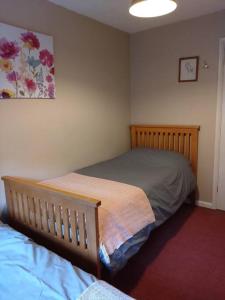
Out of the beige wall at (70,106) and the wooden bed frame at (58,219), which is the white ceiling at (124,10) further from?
the wooden bed frame at (58,219)

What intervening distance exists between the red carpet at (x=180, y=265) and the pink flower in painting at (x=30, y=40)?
6.99ft

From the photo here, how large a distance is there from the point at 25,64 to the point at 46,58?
249mm

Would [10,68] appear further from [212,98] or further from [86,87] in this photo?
[212,98]

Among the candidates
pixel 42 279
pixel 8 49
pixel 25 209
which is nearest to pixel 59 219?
pixel 25 209

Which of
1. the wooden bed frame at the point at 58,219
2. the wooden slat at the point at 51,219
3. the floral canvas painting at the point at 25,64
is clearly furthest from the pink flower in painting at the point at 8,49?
the wooden slat at the point at 51,219

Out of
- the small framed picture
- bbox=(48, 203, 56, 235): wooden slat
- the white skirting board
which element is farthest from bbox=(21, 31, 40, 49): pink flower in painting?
the white skirting board

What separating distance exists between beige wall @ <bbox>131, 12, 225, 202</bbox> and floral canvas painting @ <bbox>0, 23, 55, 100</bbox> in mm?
1476

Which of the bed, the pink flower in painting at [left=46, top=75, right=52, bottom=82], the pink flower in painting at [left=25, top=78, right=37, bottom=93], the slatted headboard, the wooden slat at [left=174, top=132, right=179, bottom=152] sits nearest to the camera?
the bed

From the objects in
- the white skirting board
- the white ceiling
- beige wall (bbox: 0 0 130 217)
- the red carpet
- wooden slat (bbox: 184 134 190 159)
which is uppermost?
the white ceiling

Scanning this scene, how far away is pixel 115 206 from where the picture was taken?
1811 mm

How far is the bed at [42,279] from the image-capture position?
3.53 feet

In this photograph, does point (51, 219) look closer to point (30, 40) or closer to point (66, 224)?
point (66, 224)

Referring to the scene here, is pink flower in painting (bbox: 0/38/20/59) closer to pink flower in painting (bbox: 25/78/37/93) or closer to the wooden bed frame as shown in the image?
pink flower in painting (bbox: 25/78/37/93)

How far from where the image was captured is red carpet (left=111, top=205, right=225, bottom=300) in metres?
1.79
